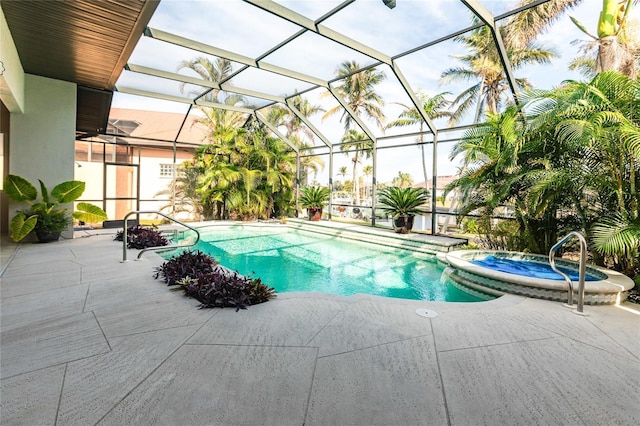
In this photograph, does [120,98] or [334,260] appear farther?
[120,98]

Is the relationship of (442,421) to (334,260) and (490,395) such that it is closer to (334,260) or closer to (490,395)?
(490,395)

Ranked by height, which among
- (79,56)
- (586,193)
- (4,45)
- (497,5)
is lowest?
(586,193)

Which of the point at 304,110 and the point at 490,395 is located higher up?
the point at 304,110

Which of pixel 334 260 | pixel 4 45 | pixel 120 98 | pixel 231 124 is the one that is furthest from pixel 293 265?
pixel 231 124

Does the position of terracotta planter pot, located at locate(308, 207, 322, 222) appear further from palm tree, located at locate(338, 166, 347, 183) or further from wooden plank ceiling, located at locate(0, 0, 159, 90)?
palm tree, located at locate(338, 166, 347, 183)

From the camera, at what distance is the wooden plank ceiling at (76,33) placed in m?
4.20

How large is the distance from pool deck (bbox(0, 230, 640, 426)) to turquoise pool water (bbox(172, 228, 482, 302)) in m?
1.80

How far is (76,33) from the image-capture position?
490 centimetres

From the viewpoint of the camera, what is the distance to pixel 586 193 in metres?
5.30

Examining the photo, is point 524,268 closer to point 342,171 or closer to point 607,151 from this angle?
point 607,151

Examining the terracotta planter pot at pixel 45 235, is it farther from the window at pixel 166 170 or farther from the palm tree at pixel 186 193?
the window at pixel 166 170

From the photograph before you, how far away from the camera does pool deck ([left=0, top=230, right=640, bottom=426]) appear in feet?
5.98

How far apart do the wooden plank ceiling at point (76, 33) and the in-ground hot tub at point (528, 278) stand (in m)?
A: 5.98

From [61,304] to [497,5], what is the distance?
7775 millimetres
